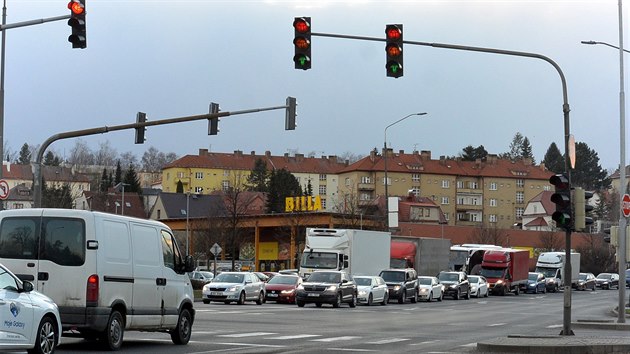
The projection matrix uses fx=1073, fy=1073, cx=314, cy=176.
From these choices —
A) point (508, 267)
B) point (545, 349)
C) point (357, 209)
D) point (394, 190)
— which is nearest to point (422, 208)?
point (394, 190)

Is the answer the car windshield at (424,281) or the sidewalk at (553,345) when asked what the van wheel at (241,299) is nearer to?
the car windshield at (424,281)

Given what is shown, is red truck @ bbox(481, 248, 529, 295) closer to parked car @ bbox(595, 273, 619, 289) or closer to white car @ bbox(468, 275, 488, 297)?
white car @ bbox(468, 275, 488, 297)

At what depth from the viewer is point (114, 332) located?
18859mm

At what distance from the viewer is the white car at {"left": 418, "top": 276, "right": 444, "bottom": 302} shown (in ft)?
195

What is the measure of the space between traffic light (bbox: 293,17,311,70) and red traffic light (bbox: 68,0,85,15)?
526cm

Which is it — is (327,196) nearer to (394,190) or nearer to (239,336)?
(394,190)

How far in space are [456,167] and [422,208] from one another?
2942 cm

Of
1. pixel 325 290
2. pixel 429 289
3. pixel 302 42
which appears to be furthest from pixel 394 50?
pixel 429 289

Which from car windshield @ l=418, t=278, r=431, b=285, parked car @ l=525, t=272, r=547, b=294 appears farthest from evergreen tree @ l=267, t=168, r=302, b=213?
car windshield @ l=418, t=278, r=431, b=285

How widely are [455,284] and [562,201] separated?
42105 mm

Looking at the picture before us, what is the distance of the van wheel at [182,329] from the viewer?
70.4 ft

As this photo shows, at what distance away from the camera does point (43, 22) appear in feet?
86.7

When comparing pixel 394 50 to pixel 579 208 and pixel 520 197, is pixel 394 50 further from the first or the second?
pixel 520 197

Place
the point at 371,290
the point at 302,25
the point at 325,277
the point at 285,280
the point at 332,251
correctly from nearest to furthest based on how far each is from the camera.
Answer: the point at 302,25 → the point at 325,277 → the point at 371,290 → the point at 285,280 → the point at 332,251
